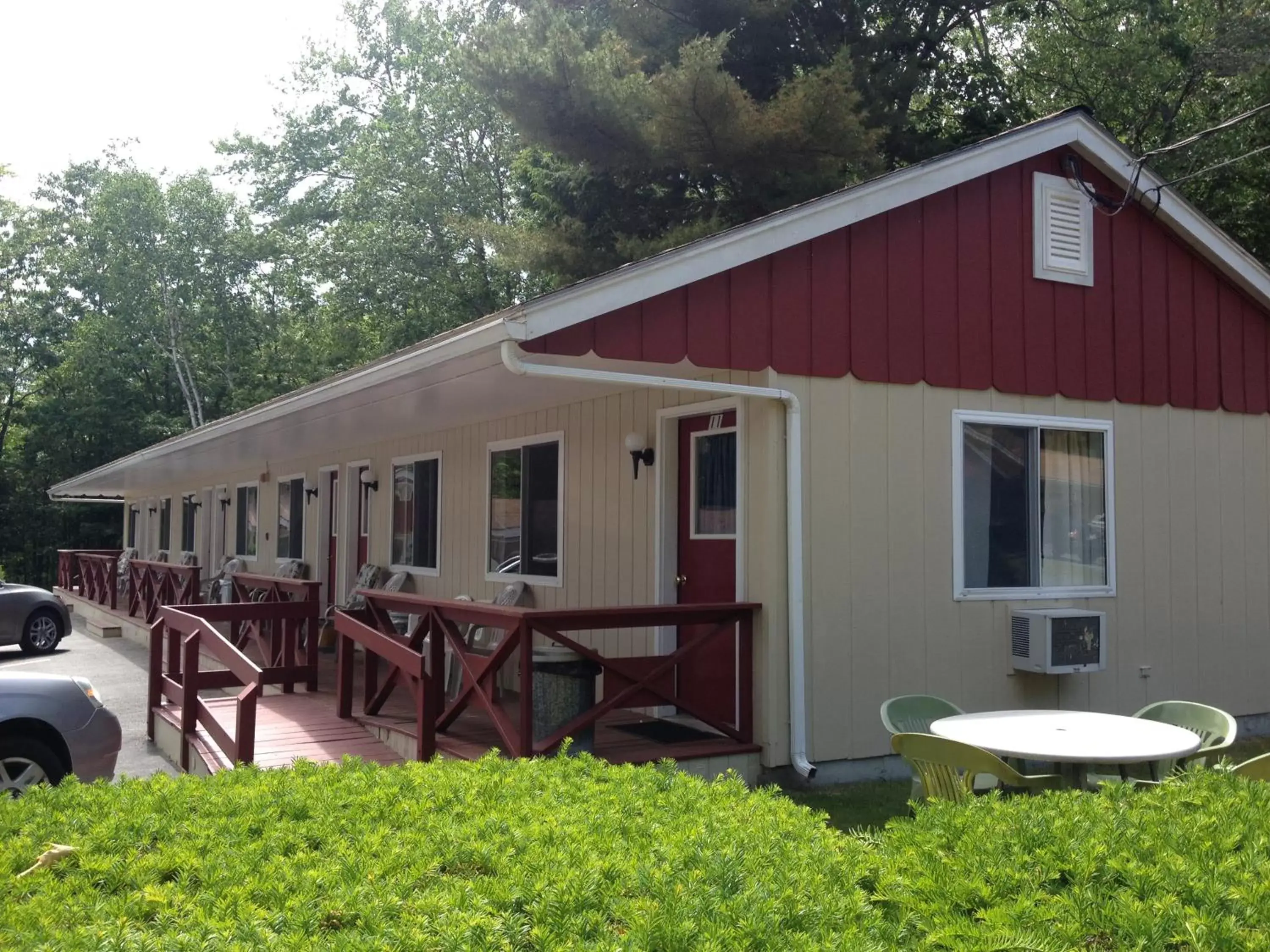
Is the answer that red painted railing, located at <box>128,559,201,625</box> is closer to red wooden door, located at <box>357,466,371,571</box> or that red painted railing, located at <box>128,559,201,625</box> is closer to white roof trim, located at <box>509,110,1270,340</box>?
red wooden door, located at <box>357,466,371,571</box>

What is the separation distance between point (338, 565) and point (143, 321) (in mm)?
23861

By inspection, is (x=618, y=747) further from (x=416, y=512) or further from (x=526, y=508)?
(x=416, y=512)

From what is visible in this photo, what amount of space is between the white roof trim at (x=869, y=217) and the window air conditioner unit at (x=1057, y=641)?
2.78m

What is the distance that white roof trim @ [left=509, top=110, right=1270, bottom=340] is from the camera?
19.7 feet

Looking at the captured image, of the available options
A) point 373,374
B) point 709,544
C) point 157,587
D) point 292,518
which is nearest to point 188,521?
point 292,518

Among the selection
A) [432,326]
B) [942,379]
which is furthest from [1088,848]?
[432,326]

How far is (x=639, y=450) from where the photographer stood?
801 centimetres

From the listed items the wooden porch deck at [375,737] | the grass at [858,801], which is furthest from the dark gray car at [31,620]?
the grass at [858,801]

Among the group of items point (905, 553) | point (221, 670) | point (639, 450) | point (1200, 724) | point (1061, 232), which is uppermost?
point (1061, 232)

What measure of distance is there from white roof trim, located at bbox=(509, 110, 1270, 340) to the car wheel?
3.28 metres

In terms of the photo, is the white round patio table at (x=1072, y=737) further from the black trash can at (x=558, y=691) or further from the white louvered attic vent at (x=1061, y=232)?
the white louvered attic vent at (x=1061, y=232)

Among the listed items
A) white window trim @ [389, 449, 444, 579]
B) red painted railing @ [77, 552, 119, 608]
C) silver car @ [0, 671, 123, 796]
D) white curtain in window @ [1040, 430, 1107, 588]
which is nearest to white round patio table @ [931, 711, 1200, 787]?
white curtain in window @ [1040, 430, 1107, 588]

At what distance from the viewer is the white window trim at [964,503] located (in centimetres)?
747

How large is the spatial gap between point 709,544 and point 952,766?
121 inches
